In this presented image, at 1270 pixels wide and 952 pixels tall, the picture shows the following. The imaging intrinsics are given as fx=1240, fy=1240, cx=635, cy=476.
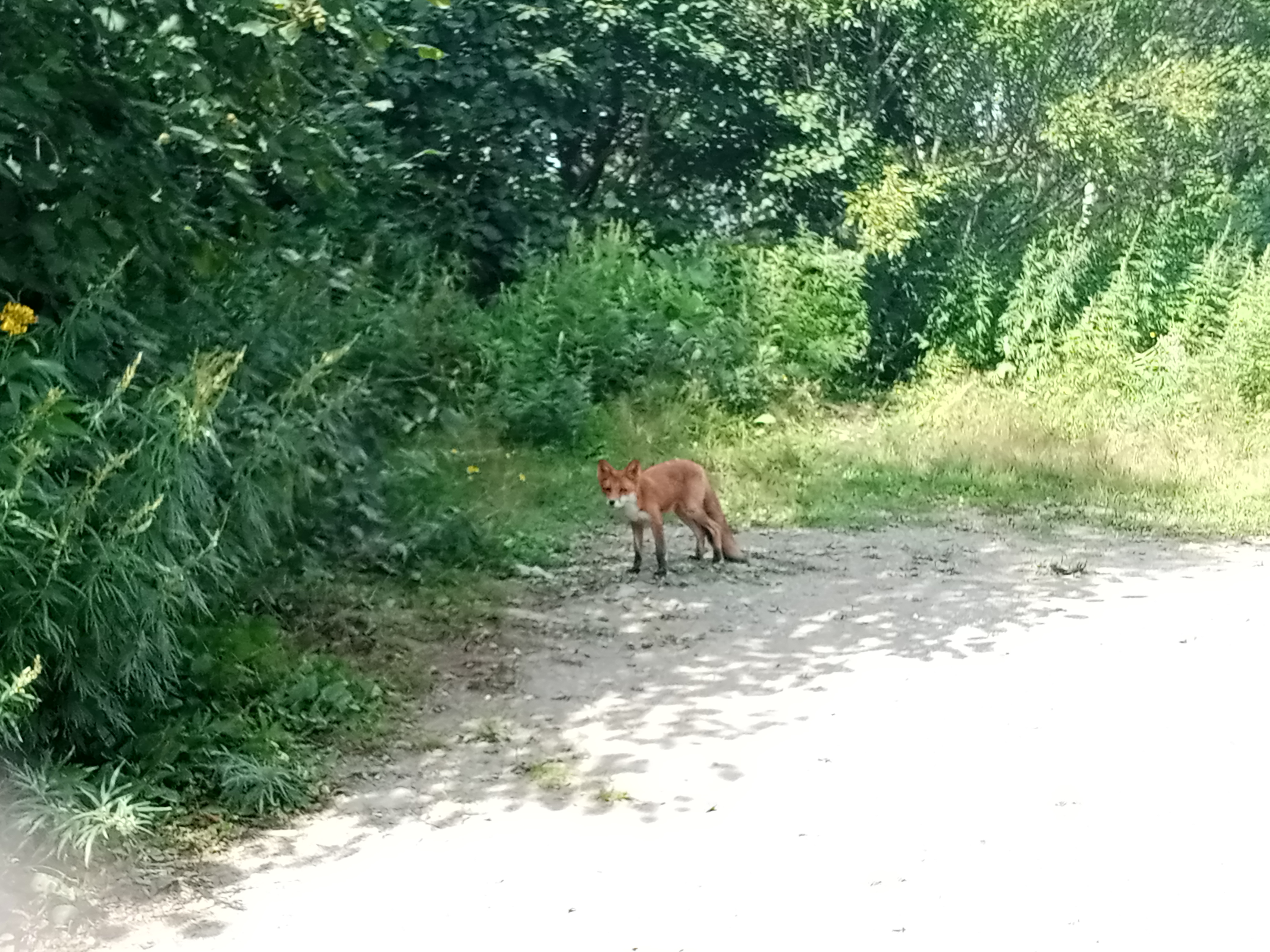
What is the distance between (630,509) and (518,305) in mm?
4661

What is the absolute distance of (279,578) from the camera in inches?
209

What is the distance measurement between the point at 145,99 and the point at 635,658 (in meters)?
2.98

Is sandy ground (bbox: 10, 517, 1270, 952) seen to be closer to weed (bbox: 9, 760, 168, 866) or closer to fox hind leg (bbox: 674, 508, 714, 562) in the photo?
weed (bbox: 9, 760, 168, 866)

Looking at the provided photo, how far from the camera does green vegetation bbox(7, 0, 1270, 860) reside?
3.85 m

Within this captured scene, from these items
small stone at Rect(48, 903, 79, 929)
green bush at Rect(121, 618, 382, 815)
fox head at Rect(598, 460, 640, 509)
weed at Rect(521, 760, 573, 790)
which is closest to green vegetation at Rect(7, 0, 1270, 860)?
green bush at Rect(121, 618, 382, 815)

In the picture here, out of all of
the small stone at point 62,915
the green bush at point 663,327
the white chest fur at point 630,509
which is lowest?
the small stone at point 62,915

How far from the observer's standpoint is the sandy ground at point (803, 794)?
3184mm

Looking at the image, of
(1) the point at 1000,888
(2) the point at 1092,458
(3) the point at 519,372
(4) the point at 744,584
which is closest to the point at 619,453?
(3) the point at 519,372

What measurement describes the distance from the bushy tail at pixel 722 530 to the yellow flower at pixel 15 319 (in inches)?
164

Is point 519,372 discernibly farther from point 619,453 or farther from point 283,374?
point 283,374

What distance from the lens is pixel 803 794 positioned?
4047mm

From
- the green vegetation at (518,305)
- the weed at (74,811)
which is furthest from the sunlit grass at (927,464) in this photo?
the weed at (74,811)

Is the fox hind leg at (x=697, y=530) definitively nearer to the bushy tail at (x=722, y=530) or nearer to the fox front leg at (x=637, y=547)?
the bushy tail at (x=722, y=530)

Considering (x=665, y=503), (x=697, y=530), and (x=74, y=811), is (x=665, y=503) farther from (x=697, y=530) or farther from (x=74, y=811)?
(x=74, y=811)
